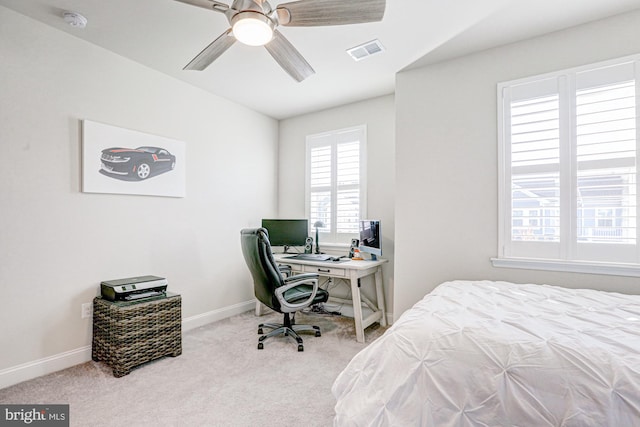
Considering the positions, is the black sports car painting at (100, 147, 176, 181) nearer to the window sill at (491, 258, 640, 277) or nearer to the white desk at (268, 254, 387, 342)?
→ the white desk at (268, 254, 387, 342)

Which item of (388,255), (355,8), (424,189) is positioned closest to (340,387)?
(355,8)

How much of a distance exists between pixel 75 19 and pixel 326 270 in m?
2.91

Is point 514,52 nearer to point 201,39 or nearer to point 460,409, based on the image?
point 201,39

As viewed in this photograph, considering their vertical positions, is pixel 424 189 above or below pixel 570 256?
above

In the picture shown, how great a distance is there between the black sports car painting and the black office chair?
112 centimetres

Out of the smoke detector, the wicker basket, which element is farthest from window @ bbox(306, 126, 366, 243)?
the smoke detector

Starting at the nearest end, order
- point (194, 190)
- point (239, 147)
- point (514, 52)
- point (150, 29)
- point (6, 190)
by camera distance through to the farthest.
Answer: point (6, 190), point (150, 29), point (514, 52), point (194, 190), point (239, 147)

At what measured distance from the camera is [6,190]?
216 centimetres

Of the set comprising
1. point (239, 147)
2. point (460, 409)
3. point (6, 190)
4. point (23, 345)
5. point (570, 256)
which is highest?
point (239, 147)

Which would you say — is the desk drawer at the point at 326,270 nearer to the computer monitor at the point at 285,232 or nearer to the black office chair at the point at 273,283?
the black office chair at the point at 273,283

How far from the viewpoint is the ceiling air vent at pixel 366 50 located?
2557 mm

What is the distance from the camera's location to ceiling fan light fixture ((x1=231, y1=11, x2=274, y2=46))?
1595 millimetres

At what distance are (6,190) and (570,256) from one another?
410 centimetres

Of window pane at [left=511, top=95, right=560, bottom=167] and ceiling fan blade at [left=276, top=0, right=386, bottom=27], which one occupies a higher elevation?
ceiling fan blade at [left=276, top=0, right=386, bottom=27]
